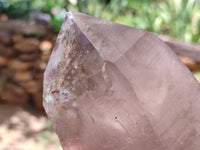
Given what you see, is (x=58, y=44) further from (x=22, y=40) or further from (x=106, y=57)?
(x=22, y=40)

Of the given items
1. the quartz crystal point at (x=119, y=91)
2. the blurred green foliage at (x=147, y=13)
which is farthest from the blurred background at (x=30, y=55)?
the quartz crystal point at (x=119, y=91)

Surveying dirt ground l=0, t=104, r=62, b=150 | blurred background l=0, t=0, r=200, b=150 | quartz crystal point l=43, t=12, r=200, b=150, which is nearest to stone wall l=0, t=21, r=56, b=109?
blurred background l=0, t=0, r=200, b=150

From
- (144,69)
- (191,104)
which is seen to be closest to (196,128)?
(191,104)

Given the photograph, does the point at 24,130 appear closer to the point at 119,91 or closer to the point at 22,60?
the point at 22,60

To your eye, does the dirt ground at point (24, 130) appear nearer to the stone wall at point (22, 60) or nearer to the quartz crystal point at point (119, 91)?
the stone wall at point (22, 60)

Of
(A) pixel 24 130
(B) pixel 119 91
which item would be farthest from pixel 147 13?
(B) pixel 119 91

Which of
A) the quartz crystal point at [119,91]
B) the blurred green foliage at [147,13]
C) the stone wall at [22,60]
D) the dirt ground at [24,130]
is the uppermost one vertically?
the quartz crystal point at [119,91]
